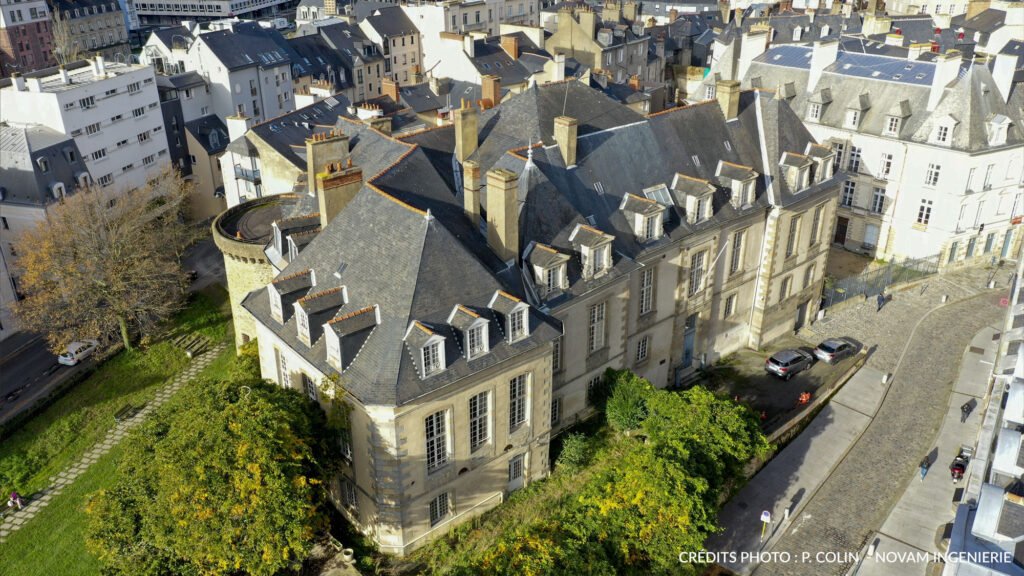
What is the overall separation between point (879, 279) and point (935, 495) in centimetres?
2559

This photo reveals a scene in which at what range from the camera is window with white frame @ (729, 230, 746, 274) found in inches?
2026

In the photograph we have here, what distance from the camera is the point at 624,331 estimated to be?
150ft

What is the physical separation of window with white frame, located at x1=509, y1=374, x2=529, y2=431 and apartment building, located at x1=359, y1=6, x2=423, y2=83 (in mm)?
78329

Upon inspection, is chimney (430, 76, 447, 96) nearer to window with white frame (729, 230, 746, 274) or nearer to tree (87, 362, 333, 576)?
window with white frame (729, 230, 746, 274)

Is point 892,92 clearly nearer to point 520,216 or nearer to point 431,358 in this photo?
point 520,216

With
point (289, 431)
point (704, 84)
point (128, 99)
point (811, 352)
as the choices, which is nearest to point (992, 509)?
point (289, 431)

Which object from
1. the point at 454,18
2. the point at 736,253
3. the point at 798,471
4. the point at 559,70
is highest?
the point at 454,18

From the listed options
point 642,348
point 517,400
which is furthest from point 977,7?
point 517,400

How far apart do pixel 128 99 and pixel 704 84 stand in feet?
198

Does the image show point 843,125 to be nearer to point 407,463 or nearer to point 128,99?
point 407,463

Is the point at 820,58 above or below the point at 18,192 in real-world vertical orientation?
above

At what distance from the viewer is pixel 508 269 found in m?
39.3

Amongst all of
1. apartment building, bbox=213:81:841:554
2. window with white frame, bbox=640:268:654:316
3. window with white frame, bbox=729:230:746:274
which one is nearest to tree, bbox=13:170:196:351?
apartment building, bbox=213:81:841:554

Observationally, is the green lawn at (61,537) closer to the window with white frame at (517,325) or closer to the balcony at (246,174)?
the window with white frame at (517,325)
